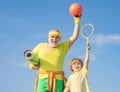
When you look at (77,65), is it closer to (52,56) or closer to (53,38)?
(52,56)

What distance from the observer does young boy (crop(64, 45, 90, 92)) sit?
8.27m

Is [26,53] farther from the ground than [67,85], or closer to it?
farther from the ground

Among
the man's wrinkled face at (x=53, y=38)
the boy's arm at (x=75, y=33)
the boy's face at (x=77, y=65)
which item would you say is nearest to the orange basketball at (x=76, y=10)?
the boy's arm at (x=75, y=33)

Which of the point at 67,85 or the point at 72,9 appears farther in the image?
the point at 72,9

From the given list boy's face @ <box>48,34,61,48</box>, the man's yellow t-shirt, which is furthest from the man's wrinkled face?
the man's yellow t-shirt

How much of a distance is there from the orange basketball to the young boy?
1015 millimetres

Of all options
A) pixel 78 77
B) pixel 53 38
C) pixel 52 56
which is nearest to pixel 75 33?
pixel 53 38

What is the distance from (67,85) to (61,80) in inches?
9.5

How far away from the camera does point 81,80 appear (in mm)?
8305

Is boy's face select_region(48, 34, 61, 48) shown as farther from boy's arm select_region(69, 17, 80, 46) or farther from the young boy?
the young boy

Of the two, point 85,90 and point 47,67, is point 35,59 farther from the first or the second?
point 85,90

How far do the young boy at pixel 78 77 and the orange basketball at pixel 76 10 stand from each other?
3.33 ft

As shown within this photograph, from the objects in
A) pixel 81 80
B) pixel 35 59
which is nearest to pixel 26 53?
pixel 35 59

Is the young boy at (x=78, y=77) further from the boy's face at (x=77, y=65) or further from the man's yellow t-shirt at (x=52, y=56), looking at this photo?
the man's yellow t-shirt at (x=52, y=56)
